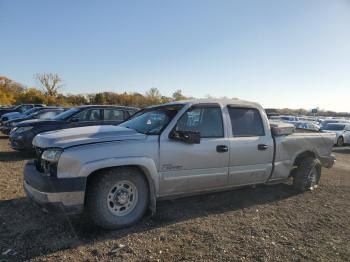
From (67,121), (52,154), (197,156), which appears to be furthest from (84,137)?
(67,121)

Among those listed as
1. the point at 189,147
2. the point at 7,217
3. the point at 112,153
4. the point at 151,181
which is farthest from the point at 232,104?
the point at 7,217

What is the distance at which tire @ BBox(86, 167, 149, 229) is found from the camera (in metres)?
4.40

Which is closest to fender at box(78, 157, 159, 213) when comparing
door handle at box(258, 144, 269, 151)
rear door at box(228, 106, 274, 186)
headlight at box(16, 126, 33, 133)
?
rear door at box(228, 106, 274, 186)

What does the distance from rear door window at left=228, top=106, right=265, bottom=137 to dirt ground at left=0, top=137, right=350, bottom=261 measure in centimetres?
125

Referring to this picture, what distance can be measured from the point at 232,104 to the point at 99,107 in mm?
6323

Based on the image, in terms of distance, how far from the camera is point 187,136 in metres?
4.89

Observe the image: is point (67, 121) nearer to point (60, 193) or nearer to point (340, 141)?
point (60, 193)

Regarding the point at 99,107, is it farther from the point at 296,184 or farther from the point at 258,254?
the point at 258,254

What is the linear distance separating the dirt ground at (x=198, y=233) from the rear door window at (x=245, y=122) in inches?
49.2

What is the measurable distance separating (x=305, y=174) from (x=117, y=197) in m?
4.01

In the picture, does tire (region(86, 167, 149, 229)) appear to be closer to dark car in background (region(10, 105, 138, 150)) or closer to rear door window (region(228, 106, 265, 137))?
rear door window (region(228, 106, 265, 137))

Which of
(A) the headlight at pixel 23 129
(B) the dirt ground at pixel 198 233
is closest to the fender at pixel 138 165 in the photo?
(B) the dirt ground at pixel 198 233

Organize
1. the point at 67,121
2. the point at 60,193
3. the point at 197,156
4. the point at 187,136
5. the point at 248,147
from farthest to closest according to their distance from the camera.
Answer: the point at 67,121, the point at 248,147, the point at 197,156, the point at 187,136, the point at 60,193

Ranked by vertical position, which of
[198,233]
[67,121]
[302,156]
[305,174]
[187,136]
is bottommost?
[198,233]
